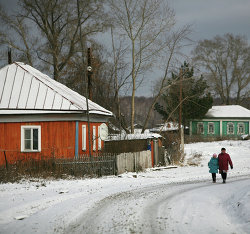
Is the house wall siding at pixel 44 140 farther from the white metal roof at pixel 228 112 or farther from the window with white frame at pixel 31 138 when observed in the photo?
the white metal roof at pixel 228 112

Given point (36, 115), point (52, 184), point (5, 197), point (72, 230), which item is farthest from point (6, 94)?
point (72, 230)

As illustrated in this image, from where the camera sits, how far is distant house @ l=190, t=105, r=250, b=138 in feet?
166

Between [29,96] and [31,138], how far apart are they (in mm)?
2305

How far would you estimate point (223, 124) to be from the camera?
51.1m

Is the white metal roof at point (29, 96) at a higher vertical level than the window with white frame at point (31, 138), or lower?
higher

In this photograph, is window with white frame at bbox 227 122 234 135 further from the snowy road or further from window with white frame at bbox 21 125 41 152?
the snowy road

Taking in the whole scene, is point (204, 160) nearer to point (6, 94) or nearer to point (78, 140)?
point (78, 140)

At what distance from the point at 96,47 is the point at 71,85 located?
5.32 metres

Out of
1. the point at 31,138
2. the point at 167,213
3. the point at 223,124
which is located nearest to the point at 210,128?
the point at 223,124

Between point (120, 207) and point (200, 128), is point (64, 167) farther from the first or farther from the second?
point (200, 128)

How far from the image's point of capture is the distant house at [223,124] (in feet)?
166

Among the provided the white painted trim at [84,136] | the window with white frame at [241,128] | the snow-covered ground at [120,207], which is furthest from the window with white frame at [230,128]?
the snow-covered ground at [120,207]

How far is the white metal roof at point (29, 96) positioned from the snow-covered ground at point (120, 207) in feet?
15.3

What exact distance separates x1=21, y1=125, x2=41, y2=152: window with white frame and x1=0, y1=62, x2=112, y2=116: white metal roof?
92cm
